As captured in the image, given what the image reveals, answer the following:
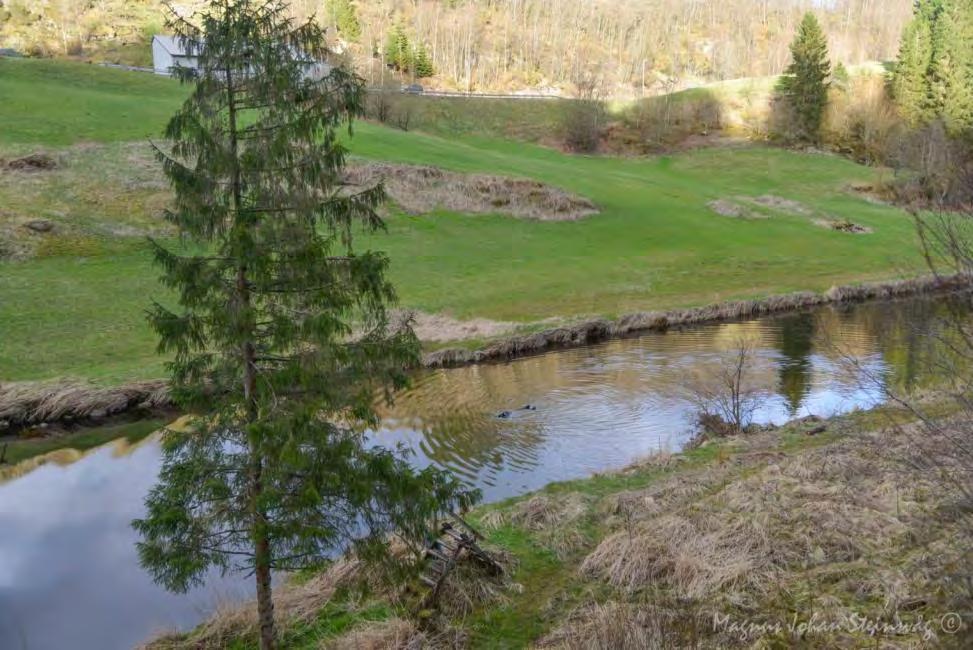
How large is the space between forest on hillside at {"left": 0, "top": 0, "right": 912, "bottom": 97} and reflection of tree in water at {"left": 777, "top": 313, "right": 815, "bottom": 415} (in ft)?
171

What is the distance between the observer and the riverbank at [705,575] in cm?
717

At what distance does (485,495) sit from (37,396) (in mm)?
15065

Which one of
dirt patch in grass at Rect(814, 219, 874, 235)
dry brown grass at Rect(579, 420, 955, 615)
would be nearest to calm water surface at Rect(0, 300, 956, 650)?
dry brown grass at Rect(579, 420, 955, 615)

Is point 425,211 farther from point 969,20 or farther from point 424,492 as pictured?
point 969,20

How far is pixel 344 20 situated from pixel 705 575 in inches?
4441

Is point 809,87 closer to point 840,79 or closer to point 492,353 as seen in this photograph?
point 840,79

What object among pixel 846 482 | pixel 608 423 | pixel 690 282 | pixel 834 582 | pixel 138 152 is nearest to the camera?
pixel 834 582

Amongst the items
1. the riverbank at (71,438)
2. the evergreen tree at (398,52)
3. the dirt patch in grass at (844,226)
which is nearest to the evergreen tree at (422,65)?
the evergreen tree at (398,52)

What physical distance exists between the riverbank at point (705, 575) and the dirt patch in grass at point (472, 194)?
110 ft

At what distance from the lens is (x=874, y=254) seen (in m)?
44.2

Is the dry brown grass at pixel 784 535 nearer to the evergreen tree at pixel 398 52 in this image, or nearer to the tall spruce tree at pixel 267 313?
the tall spruce tree at pixel 267 313

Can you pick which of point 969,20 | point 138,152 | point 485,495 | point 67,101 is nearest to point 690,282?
point 485,495

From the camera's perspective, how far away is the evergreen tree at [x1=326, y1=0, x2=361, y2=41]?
10656 cm

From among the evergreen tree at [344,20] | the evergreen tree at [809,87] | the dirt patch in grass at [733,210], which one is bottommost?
the dirt patch in grass at [733,210]
